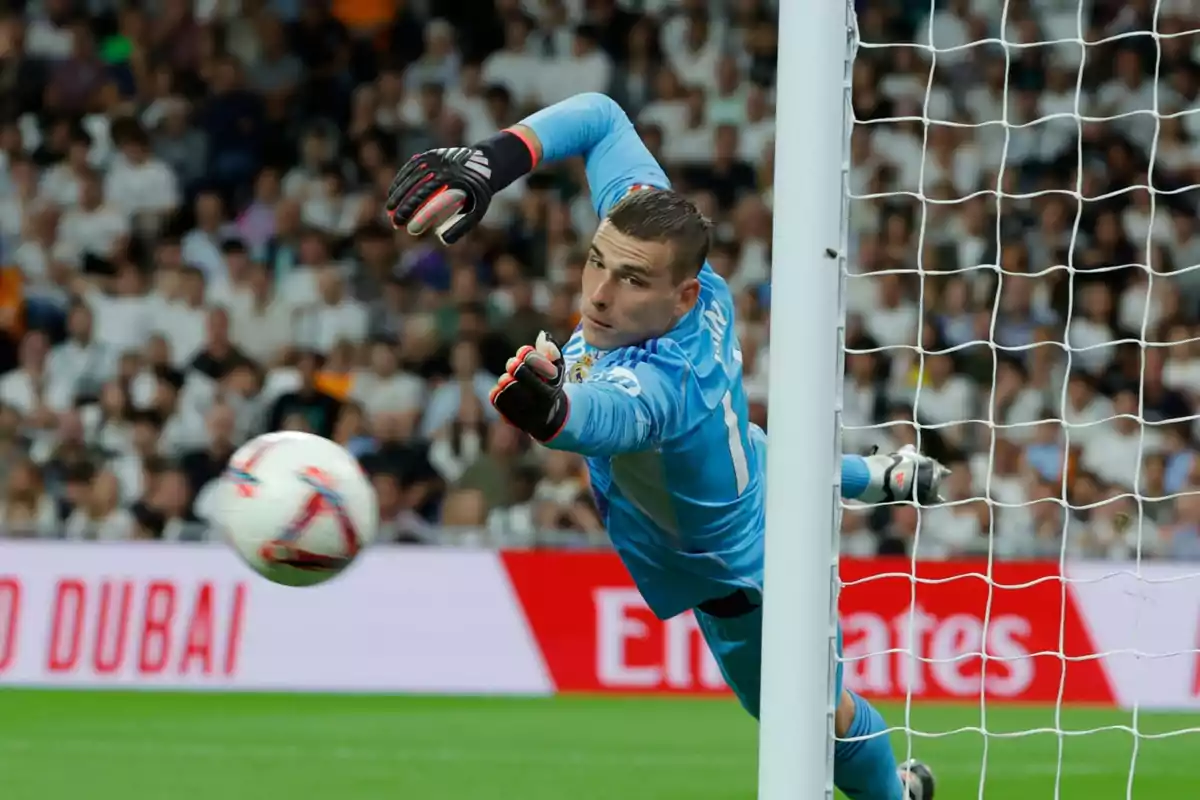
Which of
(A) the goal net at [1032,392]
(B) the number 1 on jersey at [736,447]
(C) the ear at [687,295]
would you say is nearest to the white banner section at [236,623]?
(A) the goal net at [1032,392]

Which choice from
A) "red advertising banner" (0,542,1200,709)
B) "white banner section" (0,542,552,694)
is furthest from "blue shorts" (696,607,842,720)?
"white banner section" (0,542,552,694)

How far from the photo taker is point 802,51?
391 cm

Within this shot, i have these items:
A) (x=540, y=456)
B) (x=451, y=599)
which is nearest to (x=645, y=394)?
(x=451, y=599)

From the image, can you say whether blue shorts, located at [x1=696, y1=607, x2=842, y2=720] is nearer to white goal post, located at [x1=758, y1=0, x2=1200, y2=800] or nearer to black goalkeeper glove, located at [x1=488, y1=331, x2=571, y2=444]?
black goalkeeper glove, located at [x1=488, y1=331, x2=571, y2=444]

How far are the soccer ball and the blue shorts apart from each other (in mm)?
935

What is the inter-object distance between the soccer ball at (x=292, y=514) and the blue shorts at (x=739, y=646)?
0.93 m

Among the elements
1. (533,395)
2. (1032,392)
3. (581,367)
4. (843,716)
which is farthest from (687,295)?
(1032,392)

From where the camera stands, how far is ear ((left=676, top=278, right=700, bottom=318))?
4.40 meters

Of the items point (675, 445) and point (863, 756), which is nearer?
point (675, 445)

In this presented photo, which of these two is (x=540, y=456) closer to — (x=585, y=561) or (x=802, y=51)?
(x=585, y=561)

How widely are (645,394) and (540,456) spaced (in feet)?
20.5

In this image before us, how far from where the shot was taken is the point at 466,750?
24.2 ft

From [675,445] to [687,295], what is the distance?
358 mm

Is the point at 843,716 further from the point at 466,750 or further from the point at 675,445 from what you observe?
the point at 466,750
